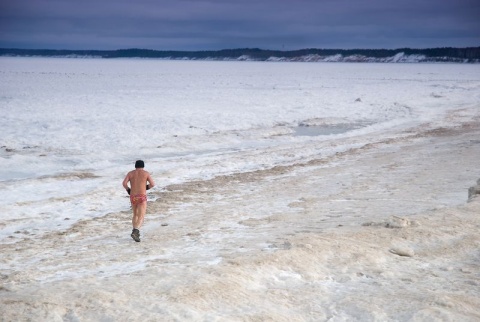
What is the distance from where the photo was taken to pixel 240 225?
32.8ft

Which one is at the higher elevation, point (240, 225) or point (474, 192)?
point (474, 192)

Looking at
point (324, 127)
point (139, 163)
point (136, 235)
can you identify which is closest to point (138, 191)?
point (139, 163)

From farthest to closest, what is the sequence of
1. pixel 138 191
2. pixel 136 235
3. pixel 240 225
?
pixel 240 225, pixel 138 191, pixel 136 235

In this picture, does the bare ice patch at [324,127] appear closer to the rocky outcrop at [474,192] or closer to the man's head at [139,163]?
the rocky outcrop at [474,192]

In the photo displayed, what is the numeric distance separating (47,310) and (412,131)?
21.1 metres

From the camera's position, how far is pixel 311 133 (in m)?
24.9

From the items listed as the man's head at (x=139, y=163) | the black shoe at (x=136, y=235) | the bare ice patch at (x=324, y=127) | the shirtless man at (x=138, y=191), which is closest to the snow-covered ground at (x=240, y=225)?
the black shoe at (x=136, y=235)

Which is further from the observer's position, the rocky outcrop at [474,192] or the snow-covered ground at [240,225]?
the rocky outcrop at [474,192]

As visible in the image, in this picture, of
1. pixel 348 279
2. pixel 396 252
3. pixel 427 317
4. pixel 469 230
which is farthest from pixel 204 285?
pixel 469 230

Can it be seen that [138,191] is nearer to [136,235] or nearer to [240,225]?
[136,235]

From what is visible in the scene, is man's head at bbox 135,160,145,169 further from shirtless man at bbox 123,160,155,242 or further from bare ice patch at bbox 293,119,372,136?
bare ice patch at bbox 293,119,372,136

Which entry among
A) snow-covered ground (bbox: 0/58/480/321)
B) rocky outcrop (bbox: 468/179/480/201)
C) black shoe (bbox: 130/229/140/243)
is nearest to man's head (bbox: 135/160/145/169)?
black shoe (bbox: 130/229/140/243)

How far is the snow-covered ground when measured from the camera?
6.23 metres

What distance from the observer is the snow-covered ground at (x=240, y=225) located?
6.23 m
